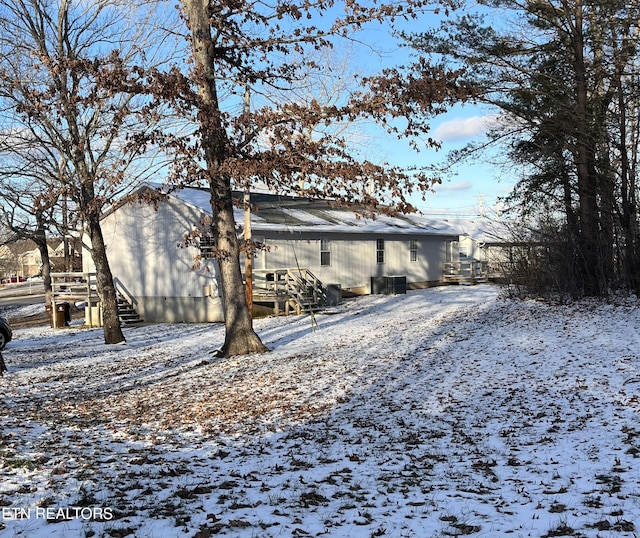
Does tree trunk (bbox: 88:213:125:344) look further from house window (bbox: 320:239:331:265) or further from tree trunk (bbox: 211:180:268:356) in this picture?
house window (bbox: 320:239:331:265)

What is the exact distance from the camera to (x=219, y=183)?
14188 millimetres

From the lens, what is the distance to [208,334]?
66.0ft

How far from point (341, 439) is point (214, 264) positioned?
58.5 feet

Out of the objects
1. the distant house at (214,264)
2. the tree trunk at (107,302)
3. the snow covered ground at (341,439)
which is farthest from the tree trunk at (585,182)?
the tree trunk at (107,302)

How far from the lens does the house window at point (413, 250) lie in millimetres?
33938

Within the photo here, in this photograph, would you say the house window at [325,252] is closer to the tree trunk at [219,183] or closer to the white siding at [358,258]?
the white siding at [358,258]

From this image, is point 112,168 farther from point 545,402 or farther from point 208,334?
point 545,402

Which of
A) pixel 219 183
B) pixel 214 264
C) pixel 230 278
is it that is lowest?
pixel 230 278

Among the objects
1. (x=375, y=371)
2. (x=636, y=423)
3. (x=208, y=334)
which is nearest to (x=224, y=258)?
(x=375, y=371)

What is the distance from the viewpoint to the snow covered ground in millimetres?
4746

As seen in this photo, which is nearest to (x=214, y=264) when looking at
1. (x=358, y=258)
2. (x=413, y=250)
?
(x=358, y=258)

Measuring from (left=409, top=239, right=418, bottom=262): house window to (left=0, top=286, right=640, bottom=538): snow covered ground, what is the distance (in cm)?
1810

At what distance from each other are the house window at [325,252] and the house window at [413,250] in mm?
6794

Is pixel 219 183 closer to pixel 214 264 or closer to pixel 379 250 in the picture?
pixel 214 264
